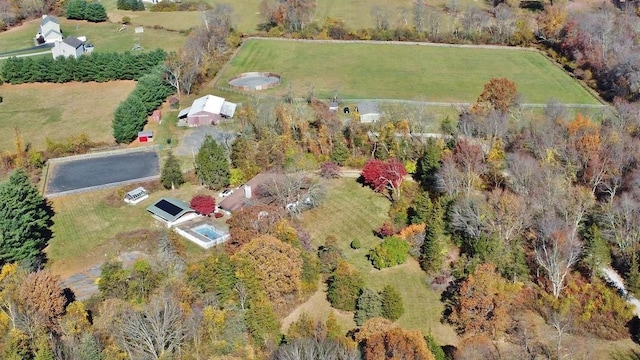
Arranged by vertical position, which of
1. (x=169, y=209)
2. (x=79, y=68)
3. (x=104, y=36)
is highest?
(x=169, y=209)

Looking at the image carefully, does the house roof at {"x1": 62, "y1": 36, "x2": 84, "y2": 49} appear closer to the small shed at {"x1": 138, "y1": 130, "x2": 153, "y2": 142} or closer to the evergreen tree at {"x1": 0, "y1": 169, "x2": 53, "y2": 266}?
the small shed at {"x1": 138, "y1": 130, "x2": 153, "y2": 142}

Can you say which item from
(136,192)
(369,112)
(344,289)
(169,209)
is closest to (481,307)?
(344,289)

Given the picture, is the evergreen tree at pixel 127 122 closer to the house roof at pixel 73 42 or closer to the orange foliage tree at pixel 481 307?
the house roof at pixel 73 42

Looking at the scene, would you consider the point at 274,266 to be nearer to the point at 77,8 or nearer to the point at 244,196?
the point at 244,196

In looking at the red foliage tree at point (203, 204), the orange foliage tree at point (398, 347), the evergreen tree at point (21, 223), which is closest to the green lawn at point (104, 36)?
the red foliage tree at point (203, 204)

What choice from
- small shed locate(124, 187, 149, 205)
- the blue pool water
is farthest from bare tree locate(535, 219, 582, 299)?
small shed locate(124, 187, 149, 205)

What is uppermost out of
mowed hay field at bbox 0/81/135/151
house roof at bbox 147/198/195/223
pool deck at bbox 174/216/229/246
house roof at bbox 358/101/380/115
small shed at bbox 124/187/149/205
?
house roof at bbox 358/101/380/115

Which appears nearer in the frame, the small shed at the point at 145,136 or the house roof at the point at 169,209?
the house roof at the point at 169,209
